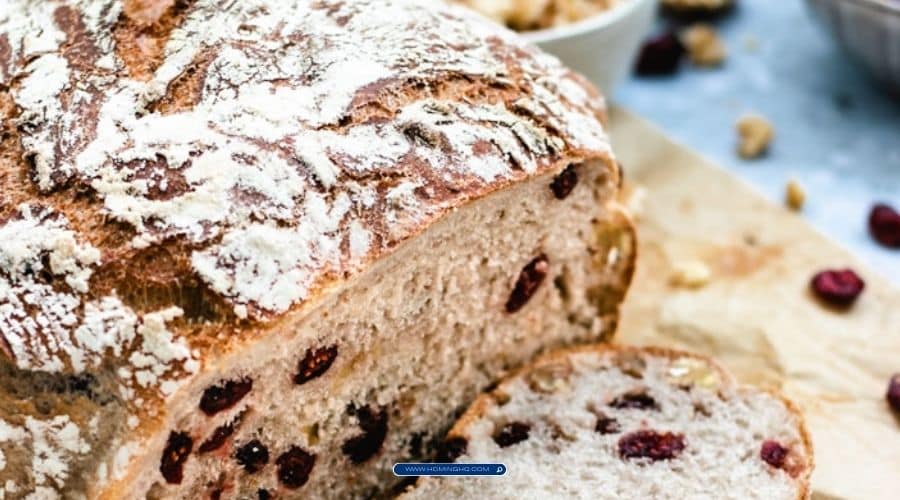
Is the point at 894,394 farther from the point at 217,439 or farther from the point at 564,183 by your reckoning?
the point at 217,439

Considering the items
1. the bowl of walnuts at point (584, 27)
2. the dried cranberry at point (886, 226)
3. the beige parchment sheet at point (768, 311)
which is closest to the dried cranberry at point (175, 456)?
the beige parchment sheet at point (768, 311)

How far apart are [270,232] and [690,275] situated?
1.60 metres

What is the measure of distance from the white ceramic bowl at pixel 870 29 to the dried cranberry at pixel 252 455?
247 centimetres

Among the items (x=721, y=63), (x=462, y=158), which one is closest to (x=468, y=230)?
(x=462, y=158)

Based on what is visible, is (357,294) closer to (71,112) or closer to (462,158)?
(462,158)

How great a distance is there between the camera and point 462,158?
2.49 meters

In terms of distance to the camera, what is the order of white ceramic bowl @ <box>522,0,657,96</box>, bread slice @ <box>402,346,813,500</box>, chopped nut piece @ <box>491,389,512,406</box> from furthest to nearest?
white ceramic bowl @ <box>522,0,657,96</box> < chopped nut piece @ <box>491,389,512,406</box> < bread slice @ <box>402,346,813,500</box>

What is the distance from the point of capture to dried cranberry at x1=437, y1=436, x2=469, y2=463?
2.70 metres

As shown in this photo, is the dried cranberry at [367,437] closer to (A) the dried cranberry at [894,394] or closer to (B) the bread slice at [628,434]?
(B) the bread slice at [628,434]

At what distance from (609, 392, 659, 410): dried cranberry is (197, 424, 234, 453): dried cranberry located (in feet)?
3.20

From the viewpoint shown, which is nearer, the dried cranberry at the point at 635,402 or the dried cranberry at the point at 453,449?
the dried cranberry at the point at 453,449

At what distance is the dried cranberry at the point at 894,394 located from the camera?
2977mm

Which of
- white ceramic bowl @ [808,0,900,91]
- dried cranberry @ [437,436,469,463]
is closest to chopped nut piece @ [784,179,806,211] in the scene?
white ceramic bowl @ [808,0,900,91]

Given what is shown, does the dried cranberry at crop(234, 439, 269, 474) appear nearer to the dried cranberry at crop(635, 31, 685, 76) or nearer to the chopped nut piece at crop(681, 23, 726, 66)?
the dried cranberry at crop(635, 31, 685, 76)
